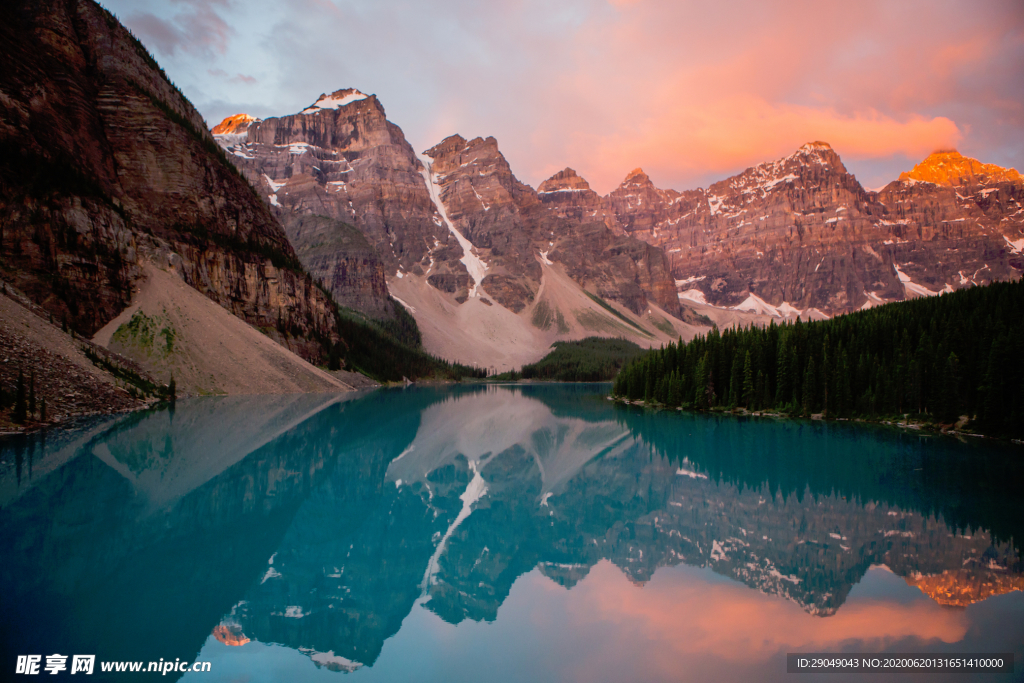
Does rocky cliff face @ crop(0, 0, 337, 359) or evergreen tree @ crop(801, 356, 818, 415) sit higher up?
rocky cliff face @ crop(0, 0, 337, 359)

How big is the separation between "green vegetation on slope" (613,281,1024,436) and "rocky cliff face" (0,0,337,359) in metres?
58.7

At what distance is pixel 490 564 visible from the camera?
38.3ft

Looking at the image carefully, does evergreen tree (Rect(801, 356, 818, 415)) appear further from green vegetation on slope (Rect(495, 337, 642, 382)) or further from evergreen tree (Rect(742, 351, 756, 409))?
green vegetation on slope (Rect(495, 337, 642, 382))

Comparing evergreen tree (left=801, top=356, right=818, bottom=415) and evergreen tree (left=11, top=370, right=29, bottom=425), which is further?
evergreen tree (left=801, top=356, right=818, bottom=415)

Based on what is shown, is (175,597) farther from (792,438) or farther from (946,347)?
(946,347)

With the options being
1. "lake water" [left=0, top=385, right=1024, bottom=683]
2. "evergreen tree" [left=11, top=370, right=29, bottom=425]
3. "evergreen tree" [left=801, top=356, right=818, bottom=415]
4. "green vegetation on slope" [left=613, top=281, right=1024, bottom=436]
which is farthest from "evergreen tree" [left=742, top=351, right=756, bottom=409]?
"evergreen tree" [left=11, top=370, right=29, bottom=425]

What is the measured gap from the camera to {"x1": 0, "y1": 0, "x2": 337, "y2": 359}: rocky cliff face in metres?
50.9

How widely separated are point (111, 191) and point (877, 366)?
275ft

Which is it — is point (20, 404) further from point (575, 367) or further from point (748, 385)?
point (575, 367)

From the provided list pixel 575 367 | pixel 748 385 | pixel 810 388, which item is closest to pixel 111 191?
pixel 748 385

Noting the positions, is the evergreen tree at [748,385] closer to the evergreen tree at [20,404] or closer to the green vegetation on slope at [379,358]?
the evergreen tree at [20,404]

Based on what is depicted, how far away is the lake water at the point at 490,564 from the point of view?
776cm

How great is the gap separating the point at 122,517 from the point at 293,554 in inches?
205

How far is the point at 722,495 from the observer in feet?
59.7
